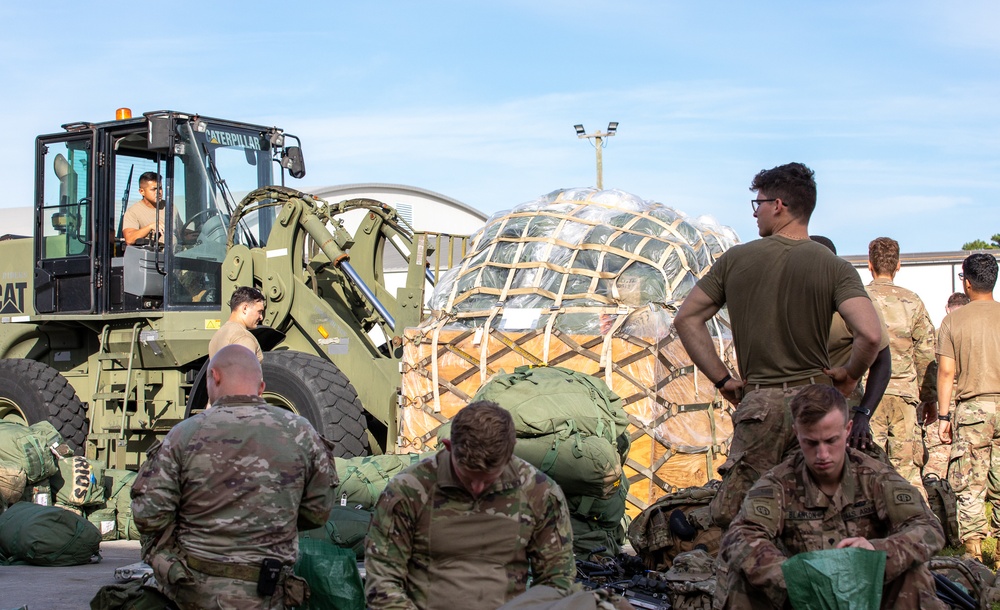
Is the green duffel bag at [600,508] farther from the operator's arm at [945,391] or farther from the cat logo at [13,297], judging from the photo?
the cat logo at [13,297]

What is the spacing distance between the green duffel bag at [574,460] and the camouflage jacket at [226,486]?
8.30ft

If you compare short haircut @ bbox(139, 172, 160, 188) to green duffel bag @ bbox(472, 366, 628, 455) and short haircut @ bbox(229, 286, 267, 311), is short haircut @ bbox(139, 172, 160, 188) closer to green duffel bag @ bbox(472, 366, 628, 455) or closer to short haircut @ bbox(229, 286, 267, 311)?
short haircut @ bbox(229, 286, 267, 311)

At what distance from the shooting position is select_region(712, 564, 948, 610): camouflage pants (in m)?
3.78

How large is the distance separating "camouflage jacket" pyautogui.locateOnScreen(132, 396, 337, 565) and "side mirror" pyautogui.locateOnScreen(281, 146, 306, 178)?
681 centimetres

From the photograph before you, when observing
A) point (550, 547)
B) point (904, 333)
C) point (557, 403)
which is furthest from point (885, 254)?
point (550, 547)

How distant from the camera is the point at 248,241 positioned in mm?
10367

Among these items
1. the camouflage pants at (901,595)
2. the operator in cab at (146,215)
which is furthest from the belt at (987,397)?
the operator in cab at (146,215)

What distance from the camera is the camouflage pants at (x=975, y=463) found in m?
7.32

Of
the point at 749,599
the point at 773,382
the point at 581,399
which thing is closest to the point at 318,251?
the point at 581,399

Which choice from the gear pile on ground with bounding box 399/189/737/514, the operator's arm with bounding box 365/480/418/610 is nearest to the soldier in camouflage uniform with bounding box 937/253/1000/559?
the gear pile on ground with bounding box 399/189/737/514

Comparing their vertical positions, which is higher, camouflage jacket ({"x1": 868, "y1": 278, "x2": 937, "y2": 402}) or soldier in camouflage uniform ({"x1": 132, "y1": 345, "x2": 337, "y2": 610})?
camouflage jacket ({"x1": 868, "y1": 278, "x2": 937, "y2": 402})

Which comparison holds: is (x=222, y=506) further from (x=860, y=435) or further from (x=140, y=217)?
(x=140, y=217)

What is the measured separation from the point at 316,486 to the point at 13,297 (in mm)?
8350

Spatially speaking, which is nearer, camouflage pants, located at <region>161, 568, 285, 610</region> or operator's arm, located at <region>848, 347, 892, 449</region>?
camouflage pants, located at <region>161, 568, 285, 610</region>
